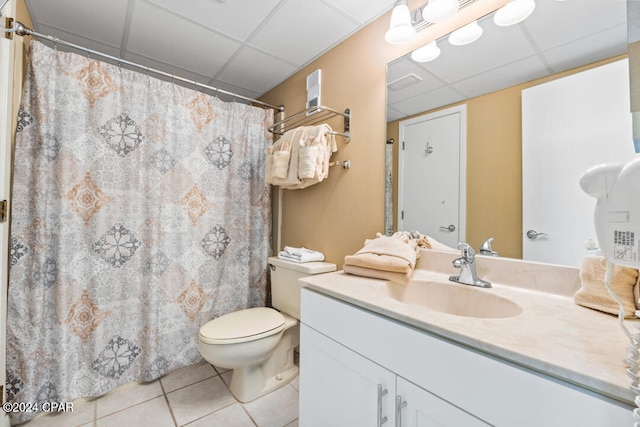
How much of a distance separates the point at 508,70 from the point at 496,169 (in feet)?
1.26

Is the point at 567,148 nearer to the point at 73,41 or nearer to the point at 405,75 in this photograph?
the point at 405,75

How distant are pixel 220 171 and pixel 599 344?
193 cm

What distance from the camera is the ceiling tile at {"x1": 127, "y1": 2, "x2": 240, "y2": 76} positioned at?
57.4 inches

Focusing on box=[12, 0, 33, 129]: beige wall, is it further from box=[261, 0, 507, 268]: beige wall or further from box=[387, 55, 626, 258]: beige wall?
box=[387, 55, 626, 258]: beige wall

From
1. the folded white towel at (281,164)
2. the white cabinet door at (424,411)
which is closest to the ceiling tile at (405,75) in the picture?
the folded white towel at (281,164)

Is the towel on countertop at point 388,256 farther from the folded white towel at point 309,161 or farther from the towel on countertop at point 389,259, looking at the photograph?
the folded white towel at point 309,161

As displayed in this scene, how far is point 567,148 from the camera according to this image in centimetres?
88

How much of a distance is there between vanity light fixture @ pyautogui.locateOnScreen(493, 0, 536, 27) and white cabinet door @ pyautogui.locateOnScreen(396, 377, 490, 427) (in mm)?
1306

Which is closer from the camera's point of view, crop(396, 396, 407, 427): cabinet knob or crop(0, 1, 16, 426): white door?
crop(396, 396, 407, 427): cabinet knob

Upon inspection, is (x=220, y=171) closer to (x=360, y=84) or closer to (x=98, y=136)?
(x=98, y=136)

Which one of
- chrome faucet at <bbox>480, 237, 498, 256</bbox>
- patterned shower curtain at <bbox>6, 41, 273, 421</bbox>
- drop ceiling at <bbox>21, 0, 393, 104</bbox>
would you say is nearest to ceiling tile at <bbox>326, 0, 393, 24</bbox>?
drop ceiling at <bbox>21, 0, 393, 104</bbox>

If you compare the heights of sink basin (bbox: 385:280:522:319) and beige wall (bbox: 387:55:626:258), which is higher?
beige wall (bbox: 387:55:626:258)

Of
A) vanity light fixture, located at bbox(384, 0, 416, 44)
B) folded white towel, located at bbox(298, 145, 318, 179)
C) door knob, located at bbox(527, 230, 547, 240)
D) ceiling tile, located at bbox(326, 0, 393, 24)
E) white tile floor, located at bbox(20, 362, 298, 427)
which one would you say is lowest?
white tile floor, located at bbox(20, 362, 298, 427)

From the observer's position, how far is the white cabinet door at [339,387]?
756mm
